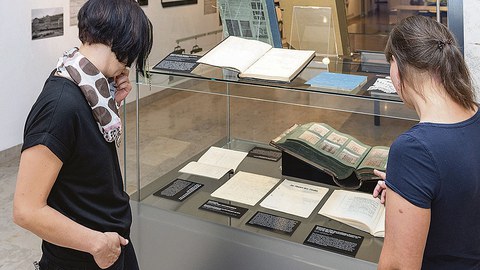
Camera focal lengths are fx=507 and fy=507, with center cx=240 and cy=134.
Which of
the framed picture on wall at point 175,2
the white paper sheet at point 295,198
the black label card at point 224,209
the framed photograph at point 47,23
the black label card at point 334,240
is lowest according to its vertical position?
the black label card at point 334,240

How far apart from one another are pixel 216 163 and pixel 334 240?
0.86 m

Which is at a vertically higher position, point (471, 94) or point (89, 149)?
point (471, 94)

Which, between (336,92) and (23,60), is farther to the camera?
(23,60)

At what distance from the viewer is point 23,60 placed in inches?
183

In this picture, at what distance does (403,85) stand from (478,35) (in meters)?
0.62

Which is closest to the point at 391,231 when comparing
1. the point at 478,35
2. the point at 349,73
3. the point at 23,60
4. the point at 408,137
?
the point at 408,137

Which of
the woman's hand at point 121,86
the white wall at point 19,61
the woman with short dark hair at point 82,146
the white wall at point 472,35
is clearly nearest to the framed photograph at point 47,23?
the white wall at point 19,61

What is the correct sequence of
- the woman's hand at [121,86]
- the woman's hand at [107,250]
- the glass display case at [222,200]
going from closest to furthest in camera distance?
the woman's hand at [107,250] < the woman's hand at [121,86] < the glass display case at [222,200]

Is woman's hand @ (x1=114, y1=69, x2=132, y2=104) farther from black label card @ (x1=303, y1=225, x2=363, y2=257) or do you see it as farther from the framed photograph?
the framed photograph

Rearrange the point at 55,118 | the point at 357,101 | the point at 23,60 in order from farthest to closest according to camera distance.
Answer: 1. the point at 23,60
2. the point at 357,101
3. the point at 55,118

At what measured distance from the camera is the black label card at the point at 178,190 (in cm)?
224

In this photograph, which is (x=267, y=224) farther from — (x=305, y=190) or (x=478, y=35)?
(x=478, y=35)

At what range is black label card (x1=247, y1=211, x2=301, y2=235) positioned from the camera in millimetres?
1939

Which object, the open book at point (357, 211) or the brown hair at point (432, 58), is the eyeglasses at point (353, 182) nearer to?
the open book at point (357, 211)
